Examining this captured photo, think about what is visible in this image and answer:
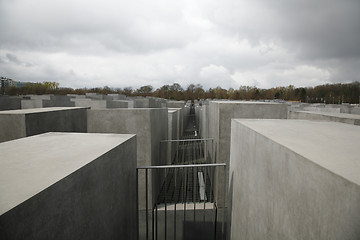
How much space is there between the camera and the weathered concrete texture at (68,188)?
1270 millimetres

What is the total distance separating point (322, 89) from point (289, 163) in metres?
91.7

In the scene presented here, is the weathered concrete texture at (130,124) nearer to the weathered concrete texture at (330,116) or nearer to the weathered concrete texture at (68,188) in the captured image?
the weathered concrete texture at (68,188)

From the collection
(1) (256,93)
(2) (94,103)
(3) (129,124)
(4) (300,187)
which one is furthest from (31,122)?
(1) (256,93)

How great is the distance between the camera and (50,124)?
4340 millimetres

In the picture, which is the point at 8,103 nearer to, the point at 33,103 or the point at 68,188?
the point at 33,103

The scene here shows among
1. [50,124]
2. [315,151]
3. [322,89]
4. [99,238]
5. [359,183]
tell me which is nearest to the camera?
[359,183]

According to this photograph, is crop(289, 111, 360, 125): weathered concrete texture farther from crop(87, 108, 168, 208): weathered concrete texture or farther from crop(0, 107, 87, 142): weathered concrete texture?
crop(0, 107, 87, 142): weathered concrete texture

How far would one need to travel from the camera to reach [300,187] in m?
1.47

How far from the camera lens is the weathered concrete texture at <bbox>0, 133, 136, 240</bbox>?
4.17 feet

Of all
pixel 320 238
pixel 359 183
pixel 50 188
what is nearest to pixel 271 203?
pixel 320 238

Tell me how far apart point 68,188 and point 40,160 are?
0.59 meters

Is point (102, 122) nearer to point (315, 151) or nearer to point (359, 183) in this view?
point (315, 151)

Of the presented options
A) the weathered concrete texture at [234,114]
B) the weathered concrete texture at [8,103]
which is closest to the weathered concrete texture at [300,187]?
the weathered concrete texture at [234,114]

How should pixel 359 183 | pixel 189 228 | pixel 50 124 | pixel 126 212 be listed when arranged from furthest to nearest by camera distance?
pixel 189 228 < pixel 50 124 < pixel 126 212 < pixel 359 183
